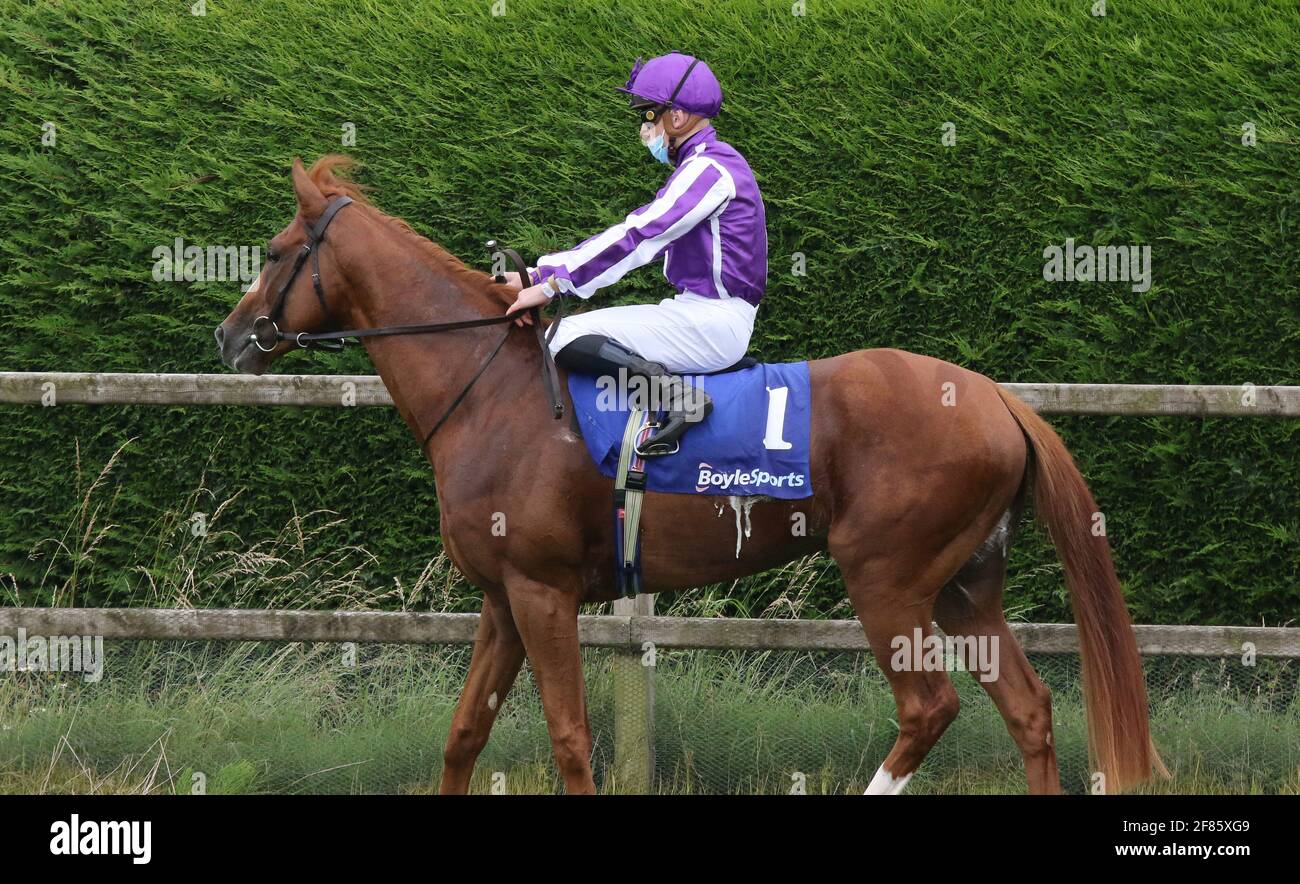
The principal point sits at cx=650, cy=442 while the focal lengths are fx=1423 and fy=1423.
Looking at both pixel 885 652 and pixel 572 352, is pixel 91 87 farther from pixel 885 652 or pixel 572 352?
pixel 885 652

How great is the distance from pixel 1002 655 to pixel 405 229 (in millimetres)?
2523

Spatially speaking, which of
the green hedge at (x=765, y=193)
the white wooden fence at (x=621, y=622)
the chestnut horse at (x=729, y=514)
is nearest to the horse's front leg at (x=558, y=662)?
the chestnut horse at (x=729, y=514)

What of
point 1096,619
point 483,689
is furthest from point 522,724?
point 1096,619

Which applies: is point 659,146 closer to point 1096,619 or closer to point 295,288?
point 295,288

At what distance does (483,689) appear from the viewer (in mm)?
4832

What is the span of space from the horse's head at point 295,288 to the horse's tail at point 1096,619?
2320mm

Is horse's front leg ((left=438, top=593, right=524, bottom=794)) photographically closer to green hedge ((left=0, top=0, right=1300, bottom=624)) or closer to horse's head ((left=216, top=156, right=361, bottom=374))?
horse's head ((left=216, top=156, right=361, bottom=374))

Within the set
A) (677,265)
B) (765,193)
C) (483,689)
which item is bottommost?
(483,689)

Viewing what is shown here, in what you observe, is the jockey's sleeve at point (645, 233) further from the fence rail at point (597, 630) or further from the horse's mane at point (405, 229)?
the fence rail at point (597, 630)

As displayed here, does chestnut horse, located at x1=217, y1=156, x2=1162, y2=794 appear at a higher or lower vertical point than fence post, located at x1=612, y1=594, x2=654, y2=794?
higher

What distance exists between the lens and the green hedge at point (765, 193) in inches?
237

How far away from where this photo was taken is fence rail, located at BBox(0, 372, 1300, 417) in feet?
17.1

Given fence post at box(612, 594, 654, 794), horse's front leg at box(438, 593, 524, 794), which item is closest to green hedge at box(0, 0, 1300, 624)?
fence post at box(612, 594, 654, 794)

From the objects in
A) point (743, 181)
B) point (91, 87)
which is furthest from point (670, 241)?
point (91, 87)
